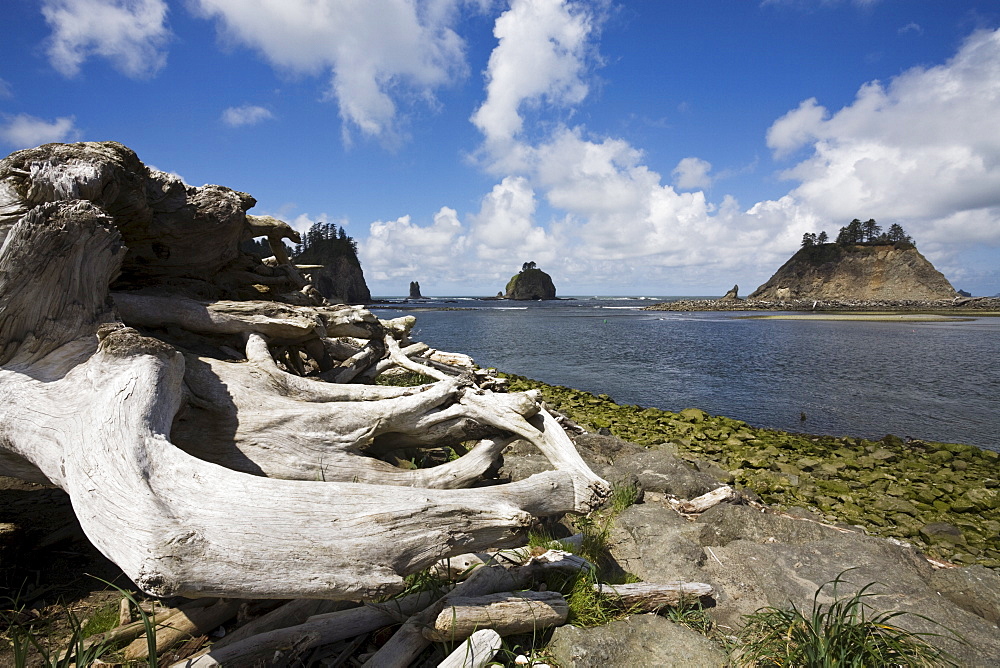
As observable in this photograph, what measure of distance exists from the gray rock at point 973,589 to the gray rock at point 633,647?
9.71ft

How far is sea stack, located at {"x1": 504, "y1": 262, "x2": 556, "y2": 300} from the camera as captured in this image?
191875mm

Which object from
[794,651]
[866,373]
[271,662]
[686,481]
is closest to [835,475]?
[686,481]

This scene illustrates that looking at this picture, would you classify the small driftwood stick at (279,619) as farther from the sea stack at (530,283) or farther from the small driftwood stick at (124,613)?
the sea stack at (530,283)

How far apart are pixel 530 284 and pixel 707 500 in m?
186

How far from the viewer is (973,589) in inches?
175

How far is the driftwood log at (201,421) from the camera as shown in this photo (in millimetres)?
2582

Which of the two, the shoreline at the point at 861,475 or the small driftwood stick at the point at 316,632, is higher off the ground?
the small driftwood stick at the point at 316,632

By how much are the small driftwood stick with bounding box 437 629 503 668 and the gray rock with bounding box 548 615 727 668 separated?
480 millimetres

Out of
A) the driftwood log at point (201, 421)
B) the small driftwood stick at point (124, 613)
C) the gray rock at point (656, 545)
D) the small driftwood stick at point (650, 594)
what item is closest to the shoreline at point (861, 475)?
the gray rock at point (656, 545)

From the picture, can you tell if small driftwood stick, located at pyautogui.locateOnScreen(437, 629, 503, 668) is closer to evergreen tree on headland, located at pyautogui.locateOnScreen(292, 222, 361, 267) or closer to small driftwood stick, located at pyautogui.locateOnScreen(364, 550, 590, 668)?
small driftwood stick, located at pyautogui.locateOnScreen(364, 550, 590, 668)

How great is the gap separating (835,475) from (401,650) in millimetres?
9398

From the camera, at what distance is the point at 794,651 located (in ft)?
9.90

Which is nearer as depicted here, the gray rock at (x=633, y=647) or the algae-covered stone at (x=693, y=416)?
the gray rock at (x=633, y=647)

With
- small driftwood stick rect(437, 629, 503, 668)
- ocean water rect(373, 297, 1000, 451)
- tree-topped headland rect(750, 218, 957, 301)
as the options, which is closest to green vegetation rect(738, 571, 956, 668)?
small driftwood stick rect(437, 629, 503, 668)
